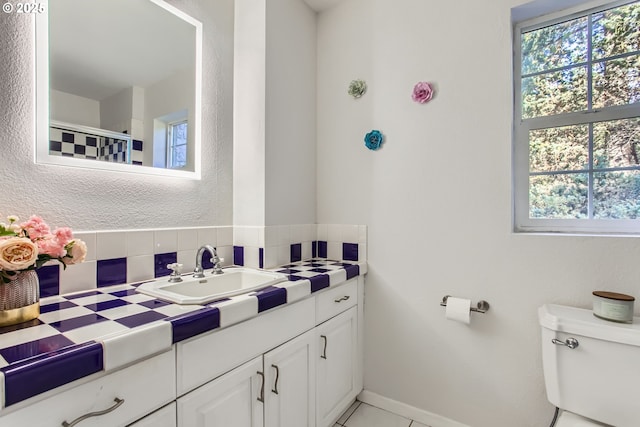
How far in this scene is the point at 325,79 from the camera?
193 centimetres

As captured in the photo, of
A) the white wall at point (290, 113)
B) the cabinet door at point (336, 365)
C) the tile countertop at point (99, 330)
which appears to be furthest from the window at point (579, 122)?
the tile countertop at point (99, 330)

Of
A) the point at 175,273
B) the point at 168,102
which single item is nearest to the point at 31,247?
the point at 175,273

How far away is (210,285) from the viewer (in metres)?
1.38

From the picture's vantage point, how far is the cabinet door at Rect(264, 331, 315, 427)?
1133mm

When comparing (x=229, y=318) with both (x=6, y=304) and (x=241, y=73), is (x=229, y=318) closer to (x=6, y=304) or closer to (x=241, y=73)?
(x=6, y=304)

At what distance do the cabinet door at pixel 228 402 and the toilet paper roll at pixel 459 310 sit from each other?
2.96 feet

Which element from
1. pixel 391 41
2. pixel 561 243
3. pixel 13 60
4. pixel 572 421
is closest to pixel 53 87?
pixel 13 60

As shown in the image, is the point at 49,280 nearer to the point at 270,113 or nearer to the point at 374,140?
the point at 270,113

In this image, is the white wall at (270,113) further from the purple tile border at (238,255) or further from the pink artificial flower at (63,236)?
the pink artificial flower at (63,236)

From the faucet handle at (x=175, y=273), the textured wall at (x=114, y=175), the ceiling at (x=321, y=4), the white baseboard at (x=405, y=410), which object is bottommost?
the white baseboard at (x=405, y=410)

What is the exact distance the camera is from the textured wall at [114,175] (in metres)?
0.99

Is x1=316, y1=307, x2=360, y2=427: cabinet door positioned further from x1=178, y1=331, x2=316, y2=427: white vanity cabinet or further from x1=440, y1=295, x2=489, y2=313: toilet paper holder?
x1=440, y1=295, x2=489, y2=313: toilet paper holder

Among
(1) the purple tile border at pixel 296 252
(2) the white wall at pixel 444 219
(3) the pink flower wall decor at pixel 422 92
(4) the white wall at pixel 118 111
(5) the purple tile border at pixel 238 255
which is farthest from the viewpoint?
(1) the purple tile border at pixel 296 252

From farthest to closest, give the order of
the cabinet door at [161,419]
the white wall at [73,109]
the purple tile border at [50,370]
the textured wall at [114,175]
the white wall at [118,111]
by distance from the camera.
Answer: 1. the white wall at [118,111]
2. the white wall at [73,109]
3. the textured wall at [114,175]
4. the cabinet door at [161,419]
5. the purple tile border at [50,370]
